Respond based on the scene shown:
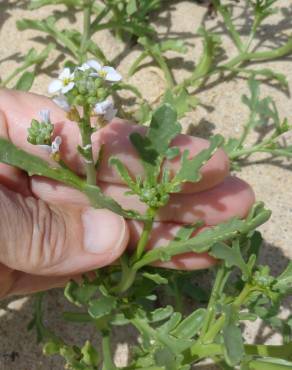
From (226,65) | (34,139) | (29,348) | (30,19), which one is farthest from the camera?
(30,19)

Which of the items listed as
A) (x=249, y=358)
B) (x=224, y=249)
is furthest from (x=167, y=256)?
(x=249, y=358)

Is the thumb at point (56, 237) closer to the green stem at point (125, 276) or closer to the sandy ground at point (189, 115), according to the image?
the green stem at point (125, 276)

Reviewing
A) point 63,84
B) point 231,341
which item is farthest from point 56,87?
point 231,341

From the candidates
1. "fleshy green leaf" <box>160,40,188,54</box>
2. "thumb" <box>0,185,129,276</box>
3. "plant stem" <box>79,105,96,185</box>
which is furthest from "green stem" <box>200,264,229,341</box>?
"fleshy green leaf" <box>160,40,188,54</box>

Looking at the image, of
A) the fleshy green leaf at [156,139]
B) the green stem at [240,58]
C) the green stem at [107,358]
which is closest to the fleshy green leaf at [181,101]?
the green stem at [240,58]

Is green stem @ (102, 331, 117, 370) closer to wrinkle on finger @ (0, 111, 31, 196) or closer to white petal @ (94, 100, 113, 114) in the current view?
wrinkle on finger @ (0, 111, 31, 196)

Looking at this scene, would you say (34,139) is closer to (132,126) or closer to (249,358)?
(132,126)
